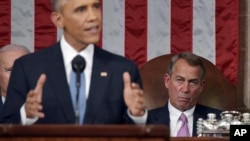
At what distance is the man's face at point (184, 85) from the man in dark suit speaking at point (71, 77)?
1457mm

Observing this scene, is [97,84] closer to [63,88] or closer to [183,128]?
[63,88]

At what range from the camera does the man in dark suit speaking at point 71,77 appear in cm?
370

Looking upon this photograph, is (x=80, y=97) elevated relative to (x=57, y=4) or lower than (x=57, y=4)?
lower

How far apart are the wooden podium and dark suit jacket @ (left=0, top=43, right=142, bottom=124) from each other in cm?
41

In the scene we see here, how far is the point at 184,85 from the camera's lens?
527cm

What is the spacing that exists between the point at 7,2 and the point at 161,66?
110cm

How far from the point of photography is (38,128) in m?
3.28

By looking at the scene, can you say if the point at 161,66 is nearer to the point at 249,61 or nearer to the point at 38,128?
the point at 249,61

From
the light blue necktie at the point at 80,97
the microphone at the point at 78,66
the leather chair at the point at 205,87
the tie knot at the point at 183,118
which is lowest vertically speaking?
the tie knot at the point at 183,118

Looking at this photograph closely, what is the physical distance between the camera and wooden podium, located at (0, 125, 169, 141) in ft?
10.7

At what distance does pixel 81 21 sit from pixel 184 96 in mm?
1604

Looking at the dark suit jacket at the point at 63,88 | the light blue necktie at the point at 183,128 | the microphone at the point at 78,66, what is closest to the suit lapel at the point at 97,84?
the dark suit jacket at the point at 63,88

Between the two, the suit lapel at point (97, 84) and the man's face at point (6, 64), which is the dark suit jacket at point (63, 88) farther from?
the man's face at point (6, 64)

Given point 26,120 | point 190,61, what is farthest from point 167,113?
point 26,120
